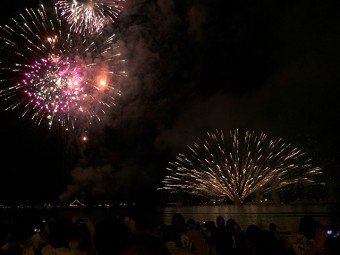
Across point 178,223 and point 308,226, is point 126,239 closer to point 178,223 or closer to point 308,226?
point 308,226

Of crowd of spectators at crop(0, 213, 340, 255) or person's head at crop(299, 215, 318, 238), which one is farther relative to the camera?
person's head at crop(299, 215, 318, 238)

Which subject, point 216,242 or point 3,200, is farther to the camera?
point 3,200

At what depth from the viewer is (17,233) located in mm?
5719

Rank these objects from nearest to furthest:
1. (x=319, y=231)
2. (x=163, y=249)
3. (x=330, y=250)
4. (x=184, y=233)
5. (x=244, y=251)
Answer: (x=163, y=249) < (x=319, y=231) < (x=244, y=251) < (x=330, y=250) < (x=184, y=233)

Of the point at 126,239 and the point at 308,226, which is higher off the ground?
the point at 308,226

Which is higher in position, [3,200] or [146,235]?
[3,200]

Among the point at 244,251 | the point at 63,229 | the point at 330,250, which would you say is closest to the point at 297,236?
the point at 330,250

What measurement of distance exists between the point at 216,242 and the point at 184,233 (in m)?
0.79

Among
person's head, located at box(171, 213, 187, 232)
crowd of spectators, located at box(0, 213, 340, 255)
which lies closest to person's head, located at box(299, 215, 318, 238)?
crowd of spectators, located at box(0, 213, 340, 255)

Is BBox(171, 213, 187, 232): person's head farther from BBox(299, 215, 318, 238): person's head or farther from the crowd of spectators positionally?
BBox(299, 215, 318, 238): person's head

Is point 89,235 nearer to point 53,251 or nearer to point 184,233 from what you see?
point 53,251

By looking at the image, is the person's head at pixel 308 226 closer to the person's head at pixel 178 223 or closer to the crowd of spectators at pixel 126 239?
the crowd of spectators at pixel 126 239

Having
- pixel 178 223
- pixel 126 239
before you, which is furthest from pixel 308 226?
pixel 126 239

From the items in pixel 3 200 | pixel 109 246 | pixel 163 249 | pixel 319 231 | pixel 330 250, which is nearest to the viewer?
pixel 163 249
